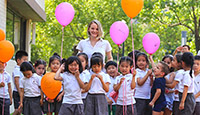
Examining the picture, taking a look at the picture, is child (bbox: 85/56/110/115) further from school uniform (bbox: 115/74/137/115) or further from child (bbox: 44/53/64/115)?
child (bbox: 44/53/64/115)

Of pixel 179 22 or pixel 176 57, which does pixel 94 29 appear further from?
pixel 179 22

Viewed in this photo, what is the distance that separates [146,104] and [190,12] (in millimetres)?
12128

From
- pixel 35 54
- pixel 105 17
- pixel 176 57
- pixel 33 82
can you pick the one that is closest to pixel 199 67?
pixel 176 57

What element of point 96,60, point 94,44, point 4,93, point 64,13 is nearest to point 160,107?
point 96,60

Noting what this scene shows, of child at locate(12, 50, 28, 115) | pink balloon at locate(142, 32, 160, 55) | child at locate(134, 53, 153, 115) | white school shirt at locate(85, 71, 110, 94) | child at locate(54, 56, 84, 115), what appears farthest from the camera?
child at locate(12, 50, 28, 115)

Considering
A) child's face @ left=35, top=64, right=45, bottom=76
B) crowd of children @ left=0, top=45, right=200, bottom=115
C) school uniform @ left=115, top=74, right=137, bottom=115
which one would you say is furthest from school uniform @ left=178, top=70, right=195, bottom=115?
child's face @ left=35, top=64, right=45, bottom=76

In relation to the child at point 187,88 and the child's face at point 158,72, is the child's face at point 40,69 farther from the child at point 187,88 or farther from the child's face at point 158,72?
the child at point 187,88


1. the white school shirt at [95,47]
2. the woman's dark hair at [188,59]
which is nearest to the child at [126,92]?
the white school shirt at [95,47]

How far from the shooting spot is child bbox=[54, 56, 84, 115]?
6027 millimetres

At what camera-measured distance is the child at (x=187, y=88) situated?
6516 millimetres

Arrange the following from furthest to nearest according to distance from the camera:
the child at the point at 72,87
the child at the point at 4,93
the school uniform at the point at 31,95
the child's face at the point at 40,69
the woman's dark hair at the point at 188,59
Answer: the child's face at the point at 40,69, the child at the point at 4,93, the school uniform at the point at 31,95, the woman's dark hair at the point at 188,59, the child at the point at 72,87

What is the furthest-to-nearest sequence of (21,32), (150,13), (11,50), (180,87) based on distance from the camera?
(150,13) → (21,32) → (11,50) → (180,87)

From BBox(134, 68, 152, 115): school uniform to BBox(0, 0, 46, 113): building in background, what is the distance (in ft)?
15.4

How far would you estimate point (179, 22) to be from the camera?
1864 centimetres
